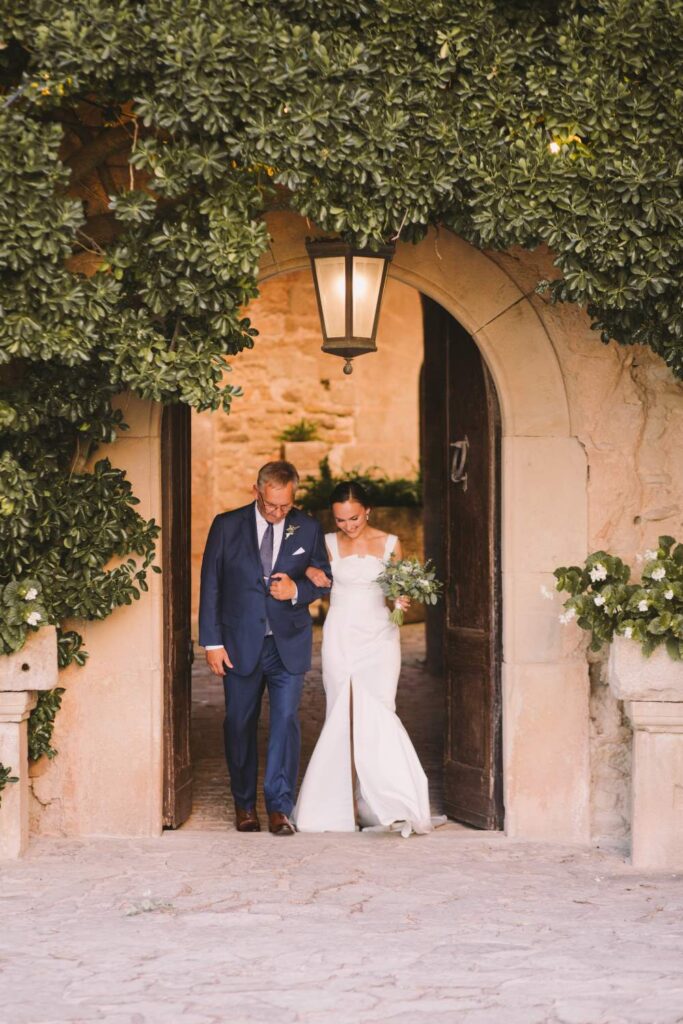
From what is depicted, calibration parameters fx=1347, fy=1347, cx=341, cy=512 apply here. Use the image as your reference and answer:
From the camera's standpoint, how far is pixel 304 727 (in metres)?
9.40

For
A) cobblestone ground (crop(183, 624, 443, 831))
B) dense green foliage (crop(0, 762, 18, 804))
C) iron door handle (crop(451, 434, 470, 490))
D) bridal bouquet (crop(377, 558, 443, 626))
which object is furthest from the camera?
cobblestone ground (crop(183, 624, 443, 831))

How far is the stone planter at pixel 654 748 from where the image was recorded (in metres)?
6.14

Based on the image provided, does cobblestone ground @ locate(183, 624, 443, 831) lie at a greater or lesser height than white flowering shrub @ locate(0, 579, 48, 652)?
lesser

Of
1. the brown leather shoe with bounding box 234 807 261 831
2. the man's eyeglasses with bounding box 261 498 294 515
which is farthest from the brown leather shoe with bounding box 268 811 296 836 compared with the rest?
the man's eyeglasses with bounding box 261 498 294 515

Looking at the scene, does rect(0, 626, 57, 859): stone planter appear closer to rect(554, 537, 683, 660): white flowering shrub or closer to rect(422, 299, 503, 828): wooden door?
rect(422, 299, 503, 828): wooden door

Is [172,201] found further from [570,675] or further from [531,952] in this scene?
[531,952]

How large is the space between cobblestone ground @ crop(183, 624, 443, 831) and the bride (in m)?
0.52

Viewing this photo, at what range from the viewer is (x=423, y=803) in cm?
678

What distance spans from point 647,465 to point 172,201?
8.73ft

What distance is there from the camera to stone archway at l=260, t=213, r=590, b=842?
6.69m

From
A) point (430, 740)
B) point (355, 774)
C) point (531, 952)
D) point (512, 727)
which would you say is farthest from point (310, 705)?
point (531, 952)

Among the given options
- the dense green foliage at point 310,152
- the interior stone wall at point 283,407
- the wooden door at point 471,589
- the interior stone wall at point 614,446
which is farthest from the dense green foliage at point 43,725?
the interior stone wall at point 283,407

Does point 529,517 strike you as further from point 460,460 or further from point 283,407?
point 283,407

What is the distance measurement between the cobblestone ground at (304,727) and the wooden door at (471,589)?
0.50 meters
